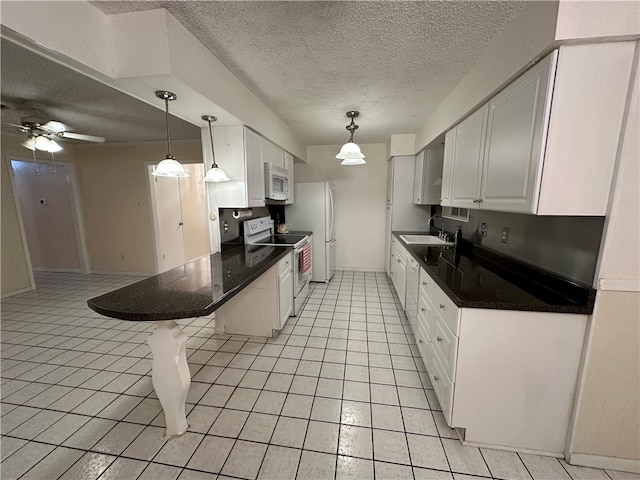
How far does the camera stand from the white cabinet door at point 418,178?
141 inches

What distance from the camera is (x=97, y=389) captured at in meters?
1.86

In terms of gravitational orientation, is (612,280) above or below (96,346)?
above

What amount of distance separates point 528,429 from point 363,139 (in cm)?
398

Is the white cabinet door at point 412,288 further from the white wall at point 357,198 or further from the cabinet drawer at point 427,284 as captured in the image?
the white wall at point 357,198

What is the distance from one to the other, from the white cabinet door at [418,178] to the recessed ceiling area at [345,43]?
108 centimetres

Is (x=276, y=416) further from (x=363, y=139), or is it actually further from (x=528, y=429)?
(x=363, y=139)

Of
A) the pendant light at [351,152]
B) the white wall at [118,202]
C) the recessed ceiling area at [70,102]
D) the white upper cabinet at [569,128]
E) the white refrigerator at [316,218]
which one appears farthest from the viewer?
the white wall at [118,202]

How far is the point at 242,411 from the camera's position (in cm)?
166

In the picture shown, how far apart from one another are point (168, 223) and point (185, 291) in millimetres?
3840

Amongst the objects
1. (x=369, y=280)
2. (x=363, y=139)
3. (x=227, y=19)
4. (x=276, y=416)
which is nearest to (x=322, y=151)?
(x=363, y=139)

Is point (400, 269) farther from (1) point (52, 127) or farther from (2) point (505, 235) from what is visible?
(1) point (52, 127)

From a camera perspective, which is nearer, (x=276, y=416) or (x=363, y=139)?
(x=276, y=416)

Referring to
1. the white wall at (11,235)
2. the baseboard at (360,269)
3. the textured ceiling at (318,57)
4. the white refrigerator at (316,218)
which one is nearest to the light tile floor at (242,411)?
the white refrigerator at (316,218)

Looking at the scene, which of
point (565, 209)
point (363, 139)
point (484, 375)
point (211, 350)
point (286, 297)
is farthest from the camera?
point (363, 139)
